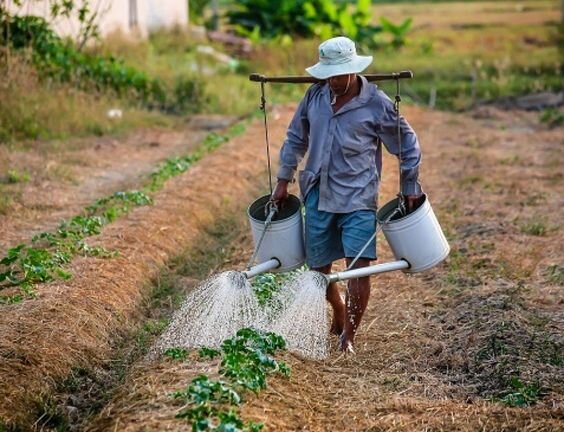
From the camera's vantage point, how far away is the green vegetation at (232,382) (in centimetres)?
476

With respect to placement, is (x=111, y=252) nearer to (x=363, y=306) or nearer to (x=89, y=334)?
(x=89, y=334)

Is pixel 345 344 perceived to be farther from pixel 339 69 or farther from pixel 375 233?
pixel 339 69

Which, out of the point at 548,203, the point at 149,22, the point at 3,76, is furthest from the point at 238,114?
the point at 548,203

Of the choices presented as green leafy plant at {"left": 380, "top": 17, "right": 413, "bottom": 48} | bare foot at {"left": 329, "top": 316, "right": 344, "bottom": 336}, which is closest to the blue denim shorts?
bare foot at {"left": 329, "top": 316, "right": 344, "bottom": 336}

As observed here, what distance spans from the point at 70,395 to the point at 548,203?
6137 mm

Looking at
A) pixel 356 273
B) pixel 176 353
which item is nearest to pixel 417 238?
pixel 356 273

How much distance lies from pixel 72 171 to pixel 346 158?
6.46 m

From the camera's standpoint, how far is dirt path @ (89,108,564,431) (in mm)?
5230

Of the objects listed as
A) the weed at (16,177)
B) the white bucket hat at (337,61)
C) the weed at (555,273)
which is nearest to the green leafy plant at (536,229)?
the weed at (555,273)

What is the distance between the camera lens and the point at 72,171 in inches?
486

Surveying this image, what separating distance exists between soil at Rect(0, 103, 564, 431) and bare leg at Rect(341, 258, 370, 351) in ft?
0.41

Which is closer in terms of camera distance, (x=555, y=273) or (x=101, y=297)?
(x=101, y=297)

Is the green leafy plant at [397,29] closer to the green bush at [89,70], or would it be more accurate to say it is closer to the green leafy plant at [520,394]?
the green bush at [89,70]

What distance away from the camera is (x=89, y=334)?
6852 millimetres
